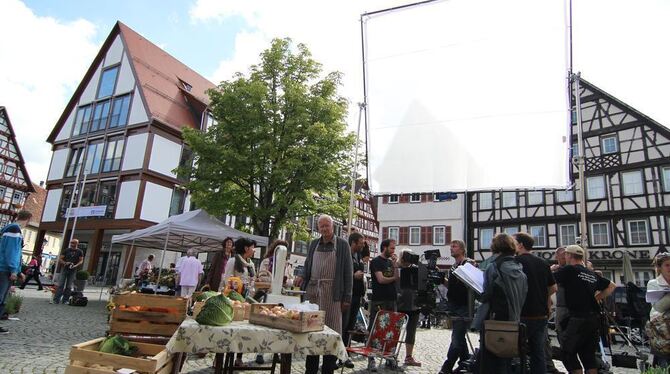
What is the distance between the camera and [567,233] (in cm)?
2544

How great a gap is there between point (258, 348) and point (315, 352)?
0.39 meters

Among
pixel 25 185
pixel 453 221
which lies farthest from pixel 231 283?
pixel 25 185

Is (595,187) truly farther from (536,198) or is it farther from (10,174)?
(10,174)

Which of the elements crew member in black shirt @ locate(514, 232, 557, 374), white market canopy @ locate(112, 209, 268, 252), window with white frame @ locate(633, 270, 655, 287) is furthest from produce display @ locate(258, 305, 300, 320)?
window with white frame @ locate(633, 270, 655, 287)

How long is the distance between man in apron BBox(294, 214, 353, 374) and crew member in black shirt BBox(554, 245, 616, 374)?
2651mm

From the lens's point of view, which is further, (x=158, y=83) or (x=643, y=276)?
(x=158, y=83)

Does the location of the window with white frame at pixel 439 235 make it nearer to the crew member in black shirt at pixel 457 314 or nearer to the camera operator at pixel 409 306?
the camera operator at pixel 409 306


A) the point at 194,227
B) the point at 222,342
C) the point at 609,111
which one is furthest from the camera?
the point at 609,111

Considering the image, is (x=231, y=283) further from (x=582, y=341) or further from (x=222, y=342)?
(x=582, y=341)

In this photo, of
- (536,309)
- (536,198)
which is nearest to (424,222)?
(536,198)

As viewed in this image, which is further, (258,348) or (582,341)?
(582,341)

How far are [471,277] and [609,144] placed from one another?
993 inches

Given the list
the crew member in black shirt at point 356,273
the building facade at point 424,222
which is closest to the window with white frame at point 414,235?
the building facade at point 424,222

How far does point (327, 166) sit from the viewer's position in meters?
15.7
